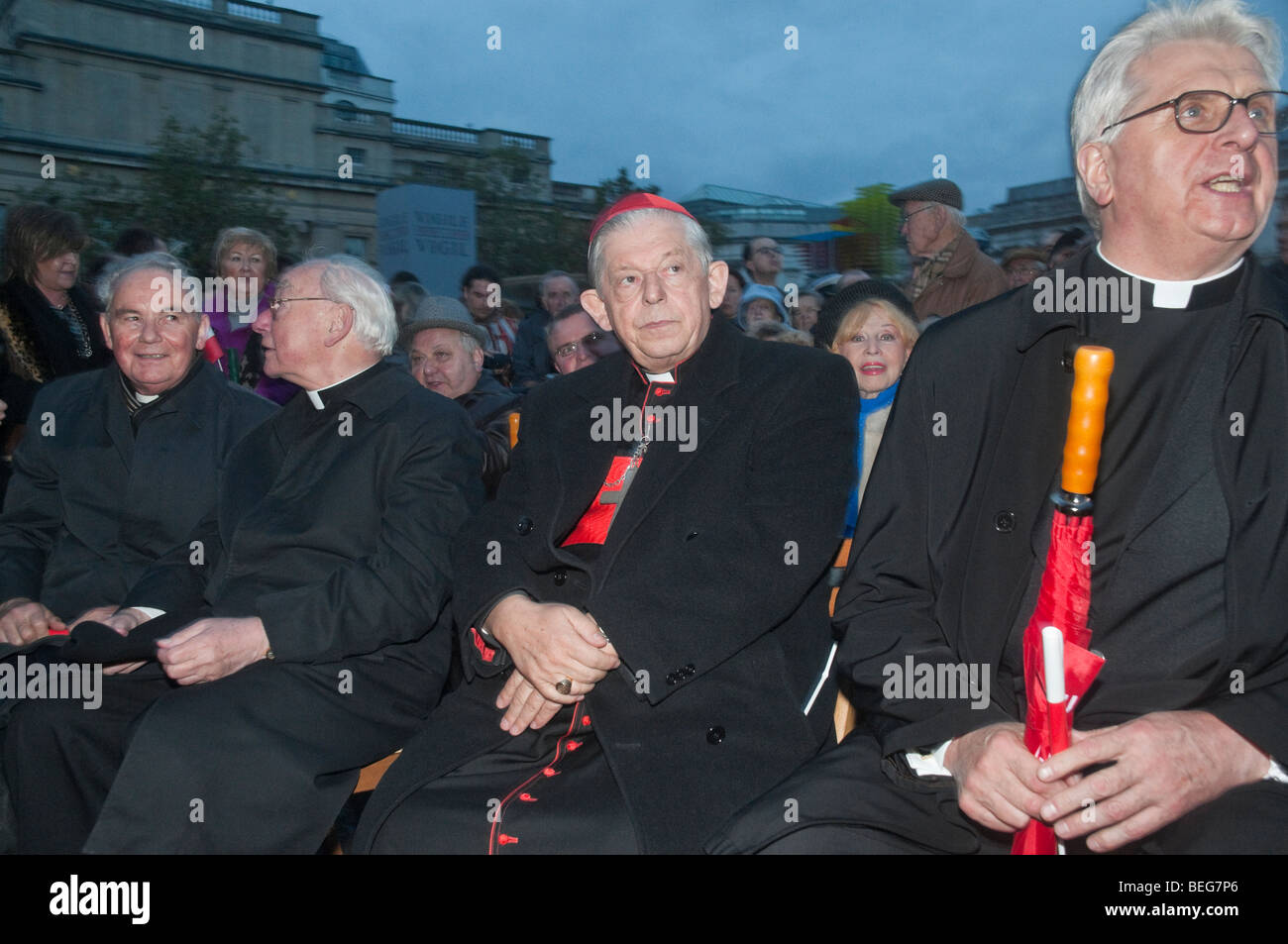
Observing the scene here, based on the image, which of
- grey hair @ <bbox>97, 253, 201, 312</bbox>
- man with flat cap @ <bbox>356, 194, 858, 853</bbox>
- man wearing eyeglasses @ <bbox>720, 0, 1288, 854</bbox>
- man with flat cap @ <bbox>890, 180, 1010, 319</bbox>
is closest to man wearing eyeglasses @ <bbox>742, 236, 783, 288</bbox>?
man with flat cap @ <bbox>890, 180, 1010, 319</bbox>

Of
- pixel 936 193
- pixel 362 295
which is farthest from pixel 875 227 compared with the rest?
pixel 362 295

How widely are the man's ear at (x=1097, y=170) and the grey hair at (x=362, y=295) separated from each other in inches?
87.9

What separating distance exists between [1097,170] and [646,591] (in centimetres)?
141

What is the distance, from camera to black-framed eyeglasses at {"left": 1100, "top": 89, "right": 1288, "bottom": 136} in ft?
6.87

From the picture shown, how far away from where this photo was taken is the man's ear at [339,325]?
3.46m

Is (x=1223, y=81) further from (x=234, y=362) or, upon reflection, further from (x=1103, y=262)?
(x=234, y=362)

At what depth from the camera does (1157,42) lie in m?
2.17

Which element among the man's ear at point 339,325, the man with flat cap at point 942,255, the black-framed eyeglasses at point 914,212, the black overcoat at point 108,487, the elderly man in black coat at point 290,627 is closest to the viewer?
the elderly man in black coat at point 290,627

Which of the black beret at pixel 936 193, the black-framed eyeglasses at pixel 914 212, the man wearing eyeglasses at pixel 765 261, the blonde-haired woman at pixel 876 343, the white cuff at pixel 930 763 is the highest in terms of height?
the man wearing eyeglasses at pixel 765 261

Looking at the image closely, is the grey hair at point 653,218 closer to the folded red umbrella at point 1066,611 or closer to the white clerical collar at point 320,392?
the white clerical collar at point 320,392

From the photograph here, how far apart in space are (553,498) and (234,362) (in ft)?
12.3

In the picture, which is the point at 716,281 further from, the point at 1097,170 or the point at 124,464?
the point at 124,464

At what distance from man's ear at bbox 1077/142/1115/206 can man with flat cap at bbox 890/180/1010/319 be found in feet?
9.70

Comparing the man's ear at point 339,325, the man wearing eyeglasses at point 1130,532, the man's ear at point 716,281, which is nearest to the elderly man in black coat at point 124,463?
the man's ear at point 339,325
